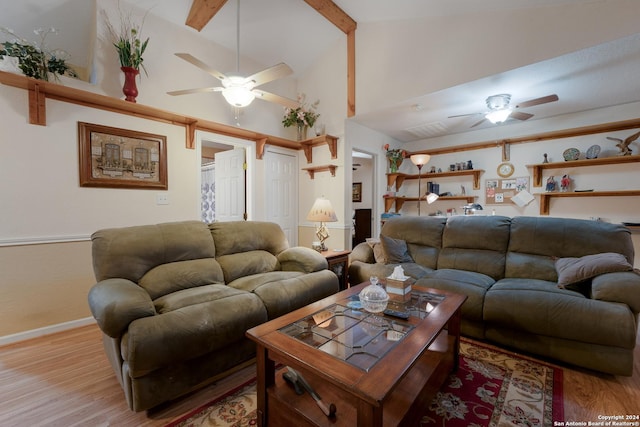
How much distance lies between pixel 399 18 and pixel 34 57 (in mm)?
3802

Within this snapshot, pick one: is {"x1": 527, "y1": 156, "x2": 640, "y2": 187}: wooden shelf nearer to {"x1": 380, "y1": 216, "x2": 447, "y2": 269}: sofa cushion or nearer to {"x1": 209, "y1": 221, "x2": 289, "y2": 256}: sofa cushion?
{"x1": 380, "y1": 216, "x2": 447, "y2": 269}: sofa cushion

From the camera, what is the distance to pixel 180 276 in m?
2.10

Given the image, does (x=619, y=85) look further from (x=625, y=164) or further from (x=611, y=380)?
(x=611, y=380)

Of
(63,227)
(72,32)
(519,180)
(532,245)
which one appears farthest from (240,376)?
(519,180)

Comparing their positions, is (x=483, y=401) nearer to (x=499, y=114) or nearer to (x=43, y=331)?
(x=499, y=114)

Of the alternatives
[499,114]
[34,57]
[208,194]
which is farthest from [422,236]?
[34,57]

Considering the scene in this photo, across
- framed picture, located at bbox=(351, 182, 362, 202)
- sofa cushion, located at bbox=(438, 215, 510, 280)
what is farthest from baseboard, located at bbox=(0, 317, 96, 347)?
framed picture, located at bbox=(351, 182, 362, 202)

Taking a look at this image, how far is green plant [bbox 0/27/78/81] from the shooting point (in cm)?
227

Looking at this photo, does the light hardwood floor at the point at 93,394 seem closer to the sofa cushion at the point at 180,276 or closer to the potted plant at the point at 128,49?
the sofa cushion at the point at 180,276

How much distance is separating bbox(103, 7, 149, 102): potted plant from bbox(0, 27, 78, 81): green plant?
1.52 feet

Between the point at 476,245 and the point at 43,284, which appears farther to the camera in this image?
the point at 476,245

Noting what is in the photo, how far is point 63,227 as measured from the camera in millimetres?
2578

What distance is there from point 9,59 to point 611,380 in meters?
5.23

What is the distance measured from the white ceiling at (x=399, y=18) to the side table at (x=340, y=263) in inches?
83.2
